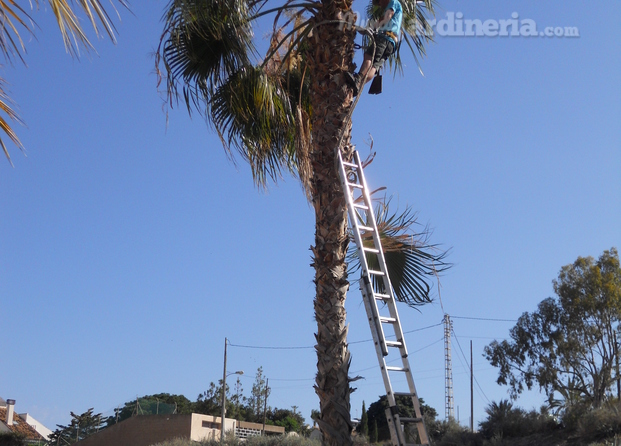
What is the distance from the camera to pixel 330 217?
258 inches

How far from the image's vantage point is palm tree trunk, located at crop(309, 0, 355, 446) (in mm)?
6042

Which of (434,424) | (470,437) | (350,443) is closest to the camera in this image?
(350,443)

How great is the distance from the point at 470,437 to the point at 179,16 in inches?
609

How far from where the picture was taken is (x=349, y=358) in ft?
20.5

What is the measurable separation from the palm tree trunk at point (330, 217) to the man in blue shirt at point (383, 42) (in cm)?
34

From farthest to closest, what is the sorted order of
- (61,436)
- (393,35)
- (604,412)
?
1. (61,436)
2. (604,412)
3. (393,35)

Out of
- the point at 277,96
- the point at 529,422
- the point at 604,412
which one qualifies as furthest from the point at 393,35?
the point at 529,422

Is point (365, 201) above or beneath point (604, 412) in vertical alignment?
above

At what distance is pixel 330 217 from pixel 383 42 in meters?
2.29

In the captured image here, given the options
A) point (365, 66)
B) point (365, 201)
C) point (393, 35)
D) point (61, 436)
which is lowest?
point (61, 436)

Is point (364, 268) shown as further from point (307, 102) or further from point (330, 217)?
point (307, 102)

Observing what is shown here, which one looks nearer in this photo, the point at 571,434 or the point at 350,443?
the point at 350,443

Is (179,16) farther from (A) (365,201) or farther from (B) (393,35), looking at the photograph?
(A) (365,201)

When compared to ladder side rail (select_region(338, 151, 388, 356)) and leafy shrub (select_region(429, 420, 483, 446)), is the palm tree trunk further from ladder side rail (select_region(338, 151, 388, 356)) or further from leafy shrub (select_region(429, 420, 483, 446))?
leafy shrub (select_region(429, 420, 483, 446))
